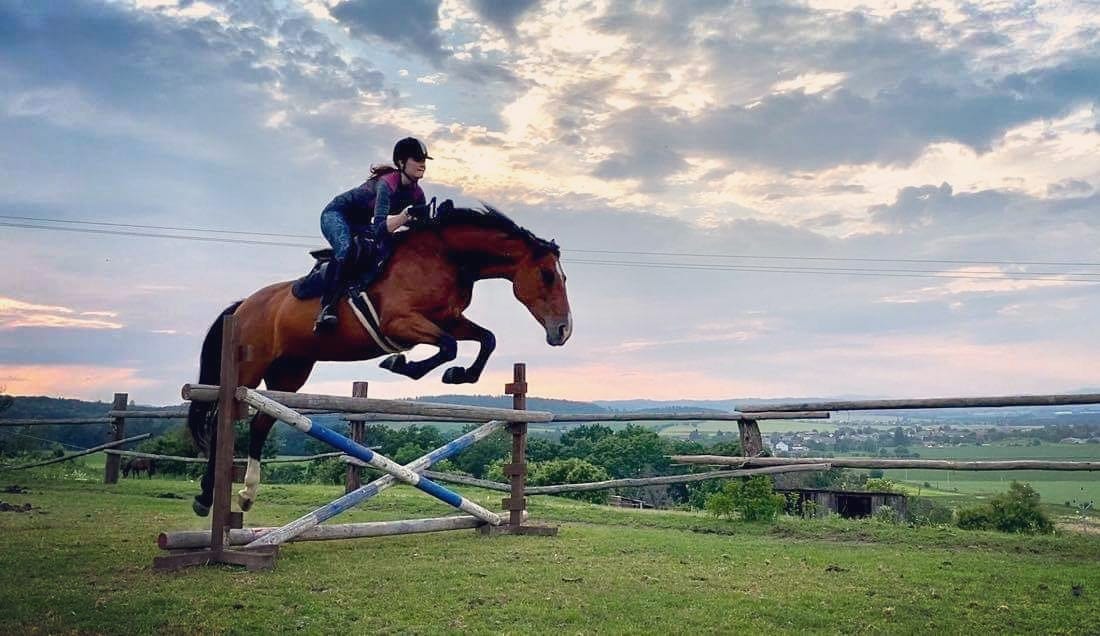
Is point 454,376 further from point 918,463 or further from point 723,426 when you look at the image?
point 723,426

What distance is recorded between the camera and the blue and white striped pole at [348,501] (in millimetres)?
5816

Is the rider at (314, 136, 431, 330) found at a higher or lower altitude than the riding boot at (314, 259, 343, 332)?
higher

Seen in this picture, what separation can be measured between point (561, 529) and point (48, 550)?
446 cm

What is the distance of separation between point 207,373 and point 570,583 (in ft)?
10.8

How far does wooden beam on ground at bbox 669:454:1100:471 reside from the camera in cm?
715

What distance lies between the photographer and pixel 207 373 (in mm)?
6285

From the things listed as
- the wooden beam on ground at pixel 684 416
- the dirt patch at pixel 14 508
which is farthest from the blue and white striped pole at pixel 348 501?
the dirt patch at pixel 14 508

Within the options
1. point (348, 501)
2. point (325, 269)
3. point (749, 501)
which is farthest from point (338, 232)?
point (749, 501)

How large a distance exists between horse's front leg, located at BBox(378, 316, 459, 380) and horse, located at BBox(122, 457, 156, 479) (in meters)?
12.5

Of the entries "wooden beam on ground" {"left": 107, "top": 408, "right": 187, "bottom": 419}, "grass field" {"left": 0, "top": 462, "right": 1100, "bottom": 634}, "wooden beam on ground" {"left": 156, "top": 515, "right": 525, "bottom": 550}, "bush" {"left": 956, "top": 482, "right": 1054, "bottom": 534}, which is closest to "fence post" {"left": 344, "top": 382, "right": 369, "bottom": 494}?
"wooden beam on ground" {"left": 107, "top": 408, "right": 187, "bottom": 419}

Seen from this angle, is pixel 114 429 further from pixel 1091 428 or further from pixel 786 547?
pixel 1091 428

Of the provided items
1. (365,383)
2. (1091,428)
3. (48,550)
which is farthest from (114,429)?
(1091,428)

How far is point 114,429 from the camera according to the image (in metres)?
13.0

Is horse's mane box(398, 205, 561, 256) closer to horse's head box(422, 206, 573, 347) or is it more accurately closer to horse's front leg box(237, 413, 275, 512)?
horse's head box(422, 206, 573, 347)
